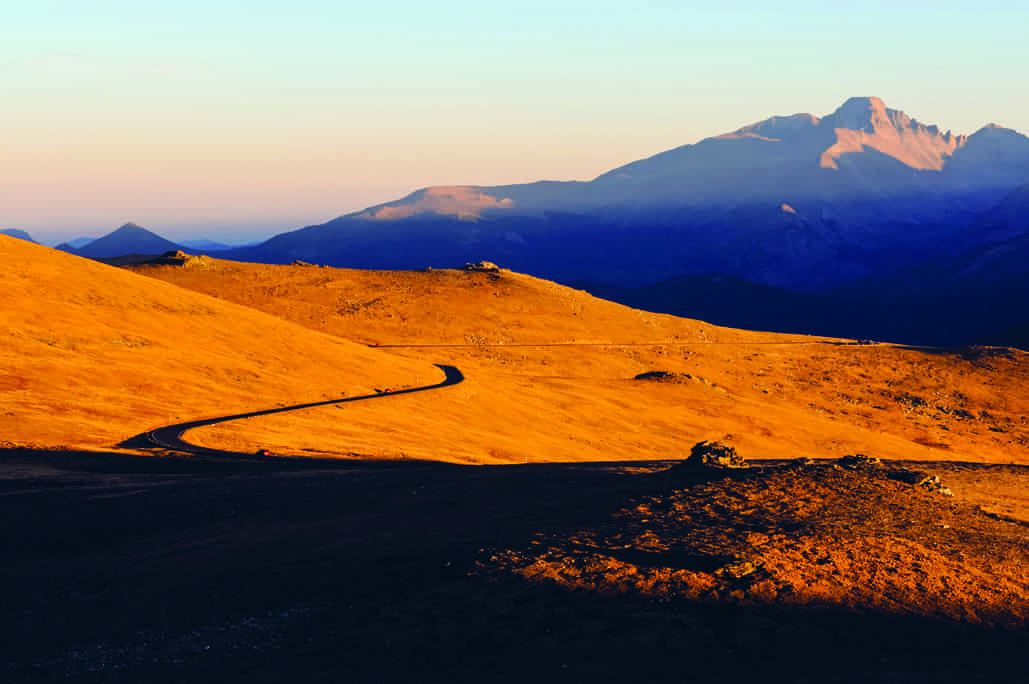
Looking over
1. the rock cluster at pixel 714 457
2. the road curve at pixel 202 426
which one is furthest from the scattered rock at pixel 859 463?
the road curve at pixel 202 426

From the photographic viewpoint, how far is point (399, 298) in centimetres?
9394

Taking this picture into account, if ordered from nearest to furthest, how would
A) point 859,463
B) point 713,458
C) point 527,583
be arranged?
point 527,583 → point 859,463 → point 713,458

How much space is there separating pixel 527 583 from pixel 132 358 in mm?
36060

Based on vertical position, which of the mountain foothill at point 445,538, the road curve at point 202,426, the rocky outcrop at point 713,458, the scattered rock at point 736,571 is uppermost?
the rocky outcrop at point 713,458

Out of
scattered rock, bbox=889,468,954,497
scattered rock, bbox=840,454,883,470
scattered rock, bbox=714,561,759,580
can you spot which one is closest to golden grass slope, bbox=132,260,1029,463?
scattered rock, bbox=840,454,883,470

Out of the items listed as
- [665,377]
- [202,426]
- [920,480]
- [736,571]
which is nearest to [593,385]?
[665,377]

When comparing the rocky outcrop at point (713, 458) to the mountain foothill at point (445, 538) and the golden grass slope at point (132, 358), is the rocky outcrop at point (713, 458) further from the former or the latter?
the golden grass slope at point (132, 358)

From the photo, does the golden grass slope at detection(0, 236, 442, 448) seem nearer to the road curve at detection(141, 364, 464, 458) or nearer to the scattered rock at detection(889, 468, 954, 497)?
the road curve at detection(141, 364, 464, 458)

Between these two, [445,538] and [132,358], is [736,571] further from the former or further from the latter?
[132,358]

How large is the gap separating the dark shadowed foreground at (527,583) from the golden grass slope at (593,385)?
11838 mm

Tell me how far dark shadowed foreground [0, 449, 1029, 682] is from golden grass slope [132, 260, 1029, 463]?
11.8 m

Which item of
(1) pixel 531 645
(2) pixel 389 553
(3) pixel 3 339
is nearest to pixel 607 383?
(3) pixel 3 339

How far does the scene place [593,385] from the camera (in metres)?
59.9

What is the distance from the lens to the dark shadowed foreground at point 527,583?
13.2 meters
